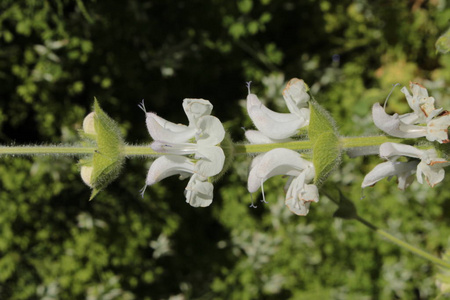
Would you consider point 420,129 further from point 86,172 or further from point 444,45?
point 86,172

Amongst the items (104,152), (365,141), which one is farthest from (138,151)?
(365,141)

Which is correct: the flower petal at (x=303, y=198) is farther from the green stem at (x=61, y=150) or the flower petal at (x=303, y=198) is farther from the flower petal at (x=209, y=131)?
the green stem at (x=61, y=150)

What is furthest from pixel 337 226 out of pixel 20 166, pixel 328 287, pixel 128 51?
pixel 20 166

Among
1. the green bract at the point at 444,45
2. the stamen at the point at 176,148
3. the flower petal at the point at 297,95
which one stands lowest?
the stamen at the point at 176,148

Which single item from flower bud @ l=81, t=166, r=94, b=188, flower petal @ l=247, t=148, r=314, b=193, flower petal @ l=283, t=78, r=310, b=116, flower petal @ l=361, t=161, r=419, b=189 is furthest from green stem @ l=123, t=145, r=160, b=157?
flower petal @ l=361, t=161, r=419, b=189

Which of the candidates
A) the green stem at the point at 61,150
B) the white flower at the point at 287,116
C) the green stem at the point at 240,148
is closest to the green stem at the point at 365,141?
the green stem at the point at 240,148

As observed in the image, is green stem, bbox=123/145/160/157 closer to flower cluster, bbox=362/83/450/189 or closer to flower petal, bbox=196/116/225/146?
flower petal, bbox=196/116/225/146
